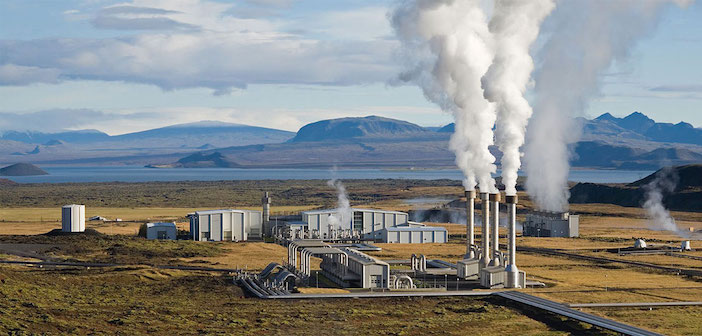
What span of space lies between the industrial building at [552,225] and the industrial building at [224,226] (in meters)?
40.2

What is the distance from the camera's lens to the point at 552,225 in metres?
125

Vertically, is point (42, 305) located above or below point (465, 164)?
below

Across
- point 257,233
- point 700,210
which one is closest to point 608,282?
point 257,233

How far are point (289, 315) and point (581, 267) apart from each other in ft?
129

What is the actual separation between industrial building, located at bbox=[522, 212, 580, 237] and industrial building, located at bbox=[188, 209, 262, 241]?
4021 centimetres

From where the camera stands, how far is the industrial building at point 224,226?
11138cm

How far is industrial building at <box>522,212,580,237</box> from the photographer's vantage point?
124 m

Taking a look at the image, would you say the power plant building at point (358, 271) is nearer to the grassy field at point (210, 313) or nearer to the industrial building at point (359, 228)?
the grassy field at point (210, 313)

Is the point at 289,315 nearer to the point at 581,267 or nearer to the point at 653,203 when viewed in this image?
the point at 581,267

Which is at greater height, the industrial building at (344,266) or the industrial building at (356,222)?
the industrial building at (356,222)

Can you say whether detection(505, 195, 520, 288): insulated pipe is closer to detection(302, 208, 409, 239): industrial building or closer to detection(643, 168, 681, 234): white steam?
detection(302, 208, 409, 239): industrial building

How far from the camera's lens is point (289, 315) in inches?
2266

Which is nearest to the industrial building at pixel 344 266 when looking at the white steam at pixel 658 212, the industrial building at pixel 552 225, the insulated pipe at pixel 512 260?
the insulated pipe at pixel 512 260

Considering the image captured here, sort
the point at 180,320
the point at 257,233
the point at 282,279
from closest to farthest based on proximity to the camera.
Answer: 1. the point at 180,320
2. the point at 282,279
3. the point at 257,233
